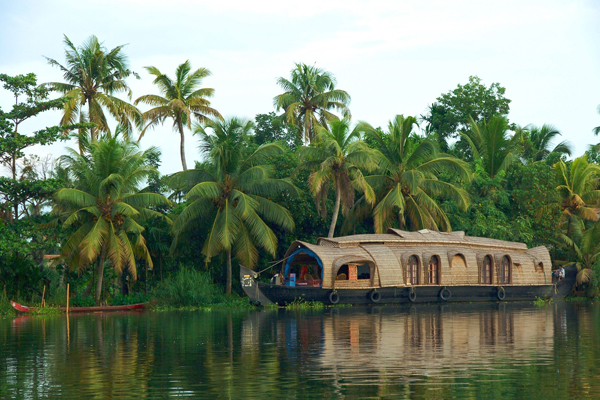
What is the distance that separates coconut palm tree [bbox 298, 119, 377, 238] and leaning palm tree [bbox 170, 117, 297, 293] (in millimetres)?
1401

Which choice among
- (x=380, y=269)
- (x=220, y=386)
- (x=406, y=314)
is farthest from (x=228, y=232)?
(x=220, y=386)

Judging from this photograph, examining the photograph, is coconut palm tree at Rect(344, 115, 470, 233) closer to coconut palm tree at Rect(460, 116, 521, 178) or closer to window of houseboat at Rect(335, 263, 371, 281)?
window of houseboat at Rect(335, 263, 371, 281)

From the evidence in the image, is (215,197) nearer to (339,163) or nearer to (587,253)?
(339,163)

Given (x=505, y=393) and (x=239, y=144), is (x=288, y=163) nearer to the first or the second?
(x=239, y=144)

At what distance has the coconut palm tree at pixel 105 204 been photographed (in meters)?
27.7

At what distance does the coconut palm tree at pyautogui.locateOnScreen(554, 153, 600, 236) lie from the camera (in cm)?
3541

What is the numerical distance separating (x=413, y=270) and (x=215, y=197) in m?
8.42

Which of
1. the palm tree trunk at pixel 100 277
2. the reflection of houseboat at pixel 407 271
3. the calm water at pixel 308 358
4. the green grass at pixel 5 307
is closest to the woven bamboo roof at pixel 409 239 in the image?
the reflection of houseboat at pixel 407 271

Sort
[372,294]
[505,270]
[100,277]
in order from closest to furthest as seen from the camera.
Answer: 1. [372,294]
2. [100,277]
3. [505,270]

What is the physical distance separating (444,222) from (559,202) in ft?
20.8

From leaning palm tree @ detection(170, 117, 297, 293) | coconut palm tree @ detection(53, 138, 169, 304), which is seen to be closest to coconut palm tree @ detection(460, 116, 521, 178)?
leaning palm tree @ detection(170, 117, 297, 293)

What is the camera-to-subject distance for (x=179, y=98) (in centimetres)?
3888

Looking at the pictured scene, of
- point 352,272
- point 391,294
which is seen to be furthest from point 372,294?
point 352,272

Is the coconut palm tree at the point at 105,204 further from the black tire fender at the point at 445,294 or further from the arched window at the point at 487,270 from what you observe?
the arched window at the point at 487,270
